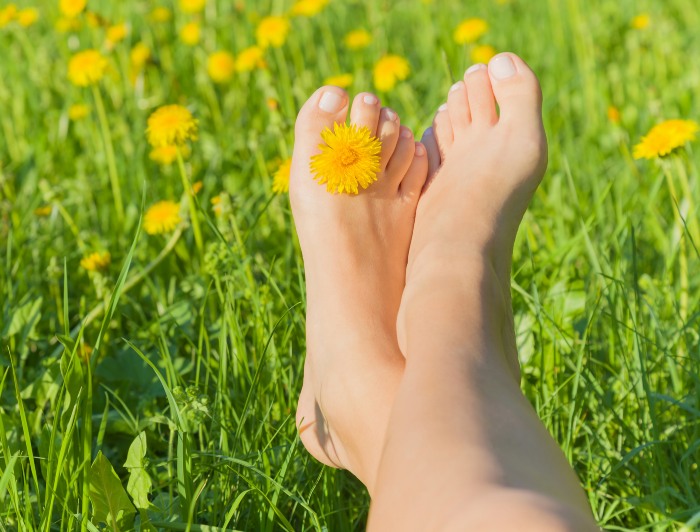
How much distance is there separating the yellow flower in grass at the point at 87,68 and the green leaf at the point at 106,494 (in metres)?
1.04

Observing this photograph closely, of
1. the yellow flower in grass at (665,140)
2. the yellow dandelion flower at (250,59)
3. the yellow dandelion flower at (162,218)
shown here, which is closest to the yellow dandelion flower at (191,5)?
the yellow dandelion flower at (250,59)

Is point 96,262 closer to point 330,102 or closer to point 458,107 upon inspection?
point 330,102

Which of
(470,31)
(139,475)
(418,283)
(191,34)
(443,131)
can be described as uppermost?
(191,34)

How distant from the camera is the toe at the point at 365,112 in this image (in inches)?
50.9

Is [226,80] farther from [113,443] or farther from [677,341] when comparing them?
[677,341]

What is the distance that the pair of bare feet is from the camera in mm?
753

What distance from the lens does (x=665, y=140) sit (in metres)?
1.22

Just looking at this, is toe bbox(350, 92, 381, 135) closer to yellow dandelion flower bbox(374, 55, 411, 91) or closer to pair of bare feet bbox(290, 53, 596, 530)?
pair of bare feet bbox(290, 53, 596, 530)

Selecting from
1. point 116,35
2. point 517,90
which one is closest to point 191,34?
point 116,35

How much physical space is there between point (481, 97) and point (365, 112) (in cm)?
18

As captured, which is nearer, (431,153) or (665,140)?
(665,140)

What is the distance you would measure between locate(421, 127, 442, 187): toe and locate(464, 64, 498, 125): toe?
0.07 metres

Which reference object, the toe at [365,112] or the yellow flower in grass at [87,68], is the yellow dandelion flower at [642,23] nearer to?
the toe at [365,112]

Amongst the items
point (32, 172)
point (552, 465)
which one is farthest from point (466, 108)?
point (32, 172)
